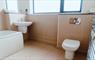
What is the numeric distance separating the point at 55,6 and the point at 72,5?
0.58 meters

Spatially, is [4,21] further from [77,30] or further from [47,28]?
[77,30]

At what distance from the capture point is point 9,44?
7.77ft

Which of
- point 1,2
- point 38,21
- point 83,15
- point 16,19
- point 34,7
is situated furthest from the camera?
point 34,7

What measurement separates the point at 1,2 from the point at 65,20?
1.95m

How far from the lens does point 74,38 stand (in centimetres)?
252

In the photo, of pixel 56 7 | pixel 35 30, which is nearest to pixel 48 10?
pixel 56 7

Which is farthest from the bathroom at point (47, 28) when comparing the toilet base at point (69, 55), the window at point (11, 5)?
the toilet base at point (69, 55)

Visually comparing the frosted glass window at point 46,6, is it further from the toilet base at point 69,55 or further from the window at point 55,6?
the toilet base at point 69,55

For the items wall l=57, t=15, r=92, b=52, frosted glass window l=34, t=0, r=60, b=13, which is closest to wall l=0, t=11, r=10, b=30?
frosted glass window l=34, t=0, r=60, b=13

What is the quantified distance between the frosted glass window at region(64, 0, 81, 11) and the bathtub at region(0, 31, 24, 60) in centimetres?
174

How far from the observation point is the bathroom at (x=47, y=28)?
235 centimetres

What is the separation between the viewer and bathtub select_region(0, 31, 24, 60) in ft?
7.22

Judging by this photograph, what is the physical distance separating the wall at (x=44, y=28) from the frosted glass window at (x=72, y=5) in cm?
54

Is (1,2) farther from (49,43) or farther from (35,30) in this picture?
(49,43)
